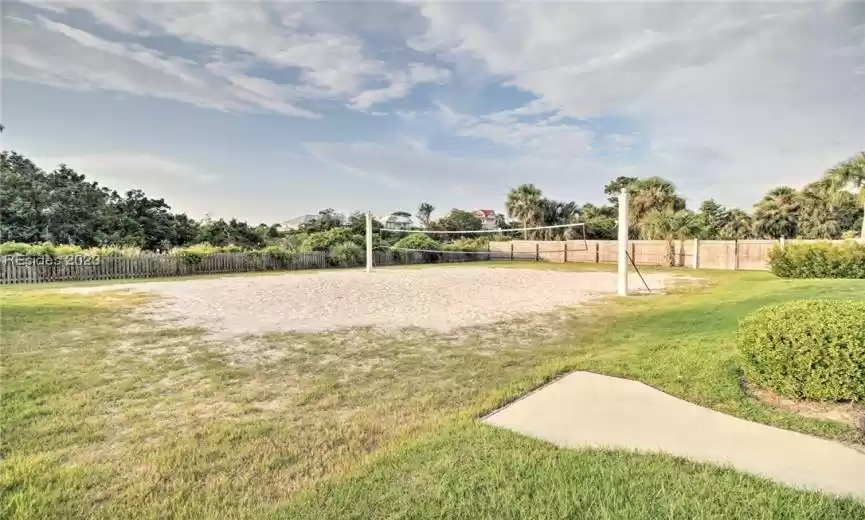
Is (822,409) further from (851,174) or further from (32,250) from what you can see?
(851,174)

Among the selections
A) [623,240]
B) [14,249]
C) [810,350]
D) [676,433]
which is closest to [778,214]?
[623,240]

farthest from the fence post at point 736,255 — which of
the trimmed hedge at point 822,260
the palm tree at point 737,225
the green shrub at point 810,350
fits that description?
the green shrub at point 810,350

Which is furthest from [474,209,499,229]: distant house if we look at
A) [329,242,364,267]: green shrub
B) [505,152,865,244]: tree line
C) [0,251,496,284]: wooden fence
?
[0,251,496,284]: wooden fence

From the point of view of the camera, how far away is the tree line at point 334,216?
16422 mm

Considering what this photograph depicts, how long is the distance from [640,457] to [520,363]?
2.19 m

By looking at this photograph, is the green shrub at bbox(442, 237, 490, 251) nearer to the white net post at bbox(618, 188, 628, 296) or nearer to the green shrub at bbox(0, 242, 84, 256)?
the white net post at bbox(618, 188, 628, 296)

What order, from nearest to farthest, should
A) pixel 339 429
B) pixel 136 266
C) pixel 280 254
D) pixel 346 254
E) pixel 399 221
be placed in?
pixel 339 429
pixel 136 266
pixel 280 254
pixel 346 254
pixel 399 221

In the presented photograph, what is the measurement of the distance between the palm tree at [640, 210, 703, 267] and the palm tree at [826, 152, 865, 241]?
5.05 metres

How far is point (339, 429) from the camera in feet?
9.14

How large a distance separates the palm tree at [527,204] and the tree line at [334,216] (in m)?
0.07

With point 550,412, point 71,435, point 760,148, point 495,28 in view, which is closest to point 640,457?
point 550,412

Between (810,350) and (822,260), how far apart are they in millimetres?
11721

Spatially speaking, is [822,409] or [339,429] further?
[822,409]

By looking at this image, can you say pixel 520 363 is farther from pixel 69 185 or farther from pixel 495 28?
pixel 69 185
